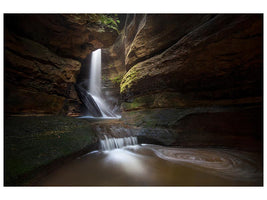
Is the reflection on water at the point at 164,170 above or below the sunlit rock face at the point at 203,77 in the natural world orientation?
below

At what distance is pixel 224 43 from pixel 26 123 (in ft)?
21.2

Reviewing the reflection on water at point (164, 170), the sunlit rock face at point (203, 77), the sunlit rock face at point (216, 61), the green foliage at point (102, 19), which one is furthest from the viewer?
the green foliage at point (102, 19)

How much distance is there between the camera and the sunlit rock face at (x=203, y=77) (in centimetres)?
310

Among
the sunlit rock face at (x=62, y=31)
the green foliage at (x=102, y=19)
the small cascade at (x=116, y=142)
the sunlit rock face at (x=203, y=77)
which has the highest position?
the green foliage at (x=102, y=19)

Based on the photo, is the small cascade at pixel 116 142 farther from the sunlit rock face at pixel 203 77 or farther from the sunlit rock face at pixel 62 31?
the sunlit rock face at pixel 62 31

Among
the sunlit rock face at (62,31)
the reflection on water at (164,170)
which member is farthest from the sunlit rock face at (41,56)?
the reflection on water at (164,170)

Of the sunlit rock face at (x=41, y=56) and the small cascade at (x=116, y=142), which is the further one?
the small cascade at (x=116, y=142)

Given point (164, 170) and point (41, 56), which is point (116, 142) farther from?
point (41, 56)

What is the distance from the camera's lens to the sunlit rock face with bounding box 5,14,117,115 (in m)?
3.14

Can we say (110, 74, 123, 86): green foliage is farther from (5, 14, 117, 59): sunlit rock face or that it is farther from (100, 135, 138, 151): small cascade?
(100, 135, 138, 151): small cascade

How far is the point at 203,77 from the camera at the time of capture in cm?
394

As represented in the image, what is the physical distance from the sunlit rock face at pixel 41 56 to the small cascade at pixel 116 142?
2.69 metres

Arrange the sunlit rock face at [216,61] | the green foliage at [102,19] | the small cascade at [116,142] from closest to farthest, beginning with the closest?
the sunlit rock face at [216,61] < the small cascade at [116,142] < the green foliage at [102,19]

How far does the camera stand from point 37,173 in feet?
6.16
